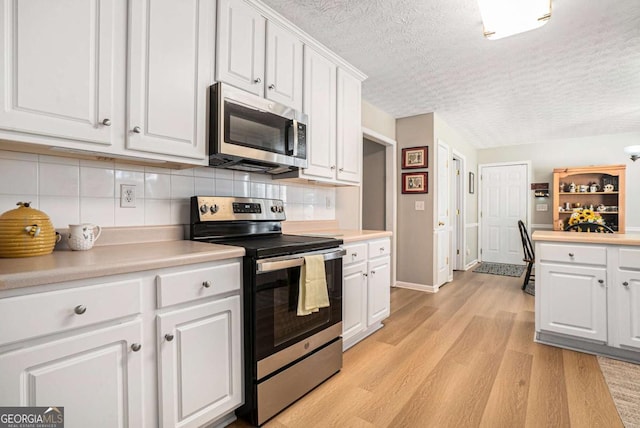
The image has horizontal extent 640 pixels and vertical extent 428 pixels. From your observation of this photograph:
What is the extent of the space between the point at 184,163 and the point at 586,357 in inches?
121

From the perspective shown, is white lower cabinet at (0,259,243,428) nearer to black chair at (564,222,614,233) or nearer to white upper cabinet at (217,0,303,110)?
white upper cabinet at (217,0,303,110)

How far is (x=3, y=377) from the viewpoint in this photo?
0.89 metres

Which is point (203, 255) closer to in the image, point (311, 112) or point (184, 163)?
point (184, 163)

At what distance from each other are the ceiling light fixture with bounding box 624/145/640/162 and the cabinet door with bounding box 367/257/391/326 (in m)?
4.92

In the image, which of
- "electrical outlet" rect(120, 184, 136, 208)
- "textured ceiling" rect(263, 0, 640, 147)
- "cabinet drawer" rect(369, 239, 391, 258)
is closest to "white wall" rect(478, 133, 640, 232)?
"textured ceiling" rect(263, 0, 640, 147)

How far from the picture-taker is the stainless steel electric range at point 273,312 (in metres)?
1.51

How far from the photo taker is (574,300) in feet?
7.80

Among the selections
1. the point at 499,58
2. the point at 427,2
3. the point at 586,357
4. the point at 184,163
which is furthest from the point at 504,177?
the point at 184,163

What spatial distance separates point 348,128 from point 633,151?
5.09m

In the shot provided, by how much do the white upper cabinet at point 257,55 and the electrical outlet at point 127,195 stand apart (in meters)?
0.77

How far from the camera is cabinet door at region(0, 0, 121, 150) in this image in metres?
1.11

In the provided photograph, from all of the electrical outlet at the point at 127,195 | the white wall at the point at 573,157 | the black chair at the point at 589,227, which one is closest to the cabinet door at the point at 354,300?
the electrical outlet at the point at 127,195

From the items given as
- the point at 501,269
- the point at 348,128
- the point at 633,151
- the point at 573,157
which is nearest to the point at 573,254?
the point at 348,128

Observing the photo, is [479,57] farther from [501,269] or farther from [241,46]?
[501,269]
